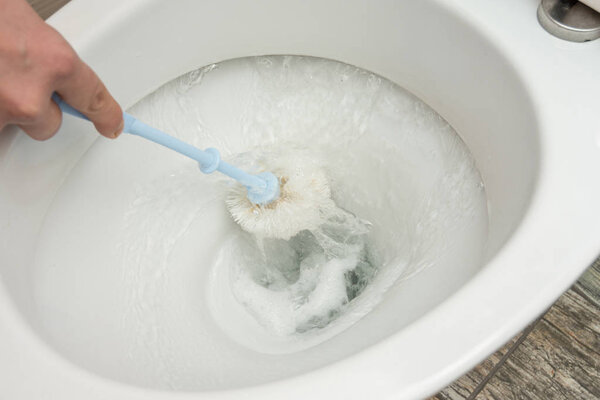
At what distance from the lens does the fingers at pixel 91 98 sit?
401 millimetres

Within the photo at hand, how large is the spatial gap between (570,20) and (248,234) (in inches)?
17.0

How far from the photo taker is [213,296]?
667 mm

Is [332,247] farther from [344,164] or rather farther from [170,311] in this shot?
[170,311]

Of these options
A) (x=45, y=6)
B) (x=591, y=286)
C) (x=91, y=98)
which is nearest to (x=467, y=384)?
(x=591, y=286)

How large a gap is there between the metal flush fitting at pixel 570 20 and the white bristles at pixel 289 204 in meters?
0.30

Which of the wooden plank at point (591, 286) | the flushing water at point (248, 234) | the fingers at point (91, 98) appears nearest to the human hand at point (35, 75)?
the fingers at point (91, 98)

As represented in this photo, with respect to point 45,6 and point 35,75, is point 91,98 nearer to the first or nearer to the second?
point 35,75

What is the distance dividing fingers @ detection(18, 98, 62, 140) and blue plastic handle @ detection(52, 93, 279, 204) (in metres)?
Result: 0.01

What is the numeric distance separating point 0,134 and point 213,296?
303 mm

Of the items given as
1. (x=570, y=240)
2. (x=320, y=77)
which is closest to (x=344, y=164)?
(x=320, y=77)

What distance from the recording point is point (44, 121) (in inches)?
15.9

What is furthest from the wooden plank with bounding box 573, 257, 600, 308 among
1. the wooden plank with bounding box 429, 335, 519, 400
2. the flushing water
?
the flushing water

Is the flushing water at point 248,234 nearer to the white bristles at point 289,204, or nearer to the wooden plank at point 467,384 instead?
the white bristles at point 289,204

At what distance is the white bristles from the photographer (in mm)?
651
